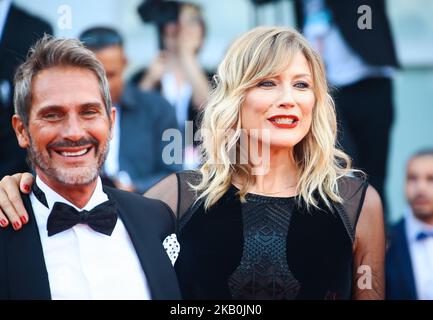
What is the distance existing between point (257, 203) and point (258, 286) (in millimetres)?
270

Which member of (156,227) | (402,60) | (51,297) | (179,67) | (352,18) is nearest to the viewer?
(51,297)

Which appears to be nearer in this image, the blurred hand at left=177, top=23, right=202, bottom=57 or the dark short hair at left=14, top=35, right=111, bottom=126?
the dark short hair at left=14, top=35, right=111, bottom=126

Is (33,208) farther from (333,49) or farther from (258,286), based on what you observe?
(333,49)

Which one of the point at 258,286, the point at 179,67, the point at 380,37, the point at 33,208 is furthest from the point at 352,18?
the point at 33,208

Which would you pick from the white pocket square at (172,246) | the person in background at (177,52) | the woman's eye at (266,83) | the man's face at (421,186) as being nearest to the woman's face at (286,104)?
the woman's eye at (266,83)

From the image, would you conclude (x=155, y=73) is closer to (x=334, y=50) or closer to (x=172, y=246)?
(x=334, y=50)

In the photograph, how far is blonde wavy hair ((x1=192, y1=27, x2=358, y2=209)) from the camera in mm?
2818

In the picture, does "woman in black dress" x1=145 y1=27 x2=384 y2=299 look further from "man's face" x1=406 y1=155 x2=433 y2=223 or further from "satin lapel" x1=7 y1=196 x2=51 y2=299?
"man's face" x1=406 y1=155 x2=433 y2=223

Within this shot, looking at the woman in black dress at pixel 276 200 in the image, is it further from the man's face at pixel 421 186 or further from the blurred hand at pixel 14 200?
the man's face at pixel 421 186

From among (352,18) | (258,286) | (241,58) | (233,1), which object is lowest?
(258,286)

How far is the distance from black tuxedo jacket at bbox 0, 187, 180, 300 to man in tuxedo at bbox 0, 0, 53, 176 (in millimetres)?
972

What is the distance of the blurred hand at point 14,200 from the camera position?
2486 millimetres

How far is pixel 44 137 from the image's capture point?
2549 millimetres

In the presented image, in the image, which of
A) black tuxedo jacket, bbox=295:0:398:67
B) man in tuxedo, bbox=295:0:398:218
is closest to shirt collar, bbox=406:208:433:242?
man in tuxedo, bbox=295:0:398:218
